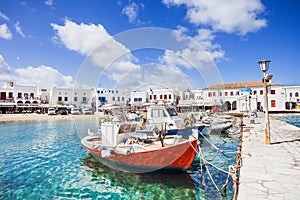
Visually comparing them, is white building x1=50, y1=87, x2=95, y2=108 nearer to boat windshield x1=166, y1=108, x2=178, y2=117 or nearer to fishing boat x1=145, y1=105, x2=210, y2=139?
boat windshield x1=166, y1=108, x2=178, y2=117

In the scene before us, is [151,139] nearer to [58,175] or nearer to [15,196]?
[58,175]

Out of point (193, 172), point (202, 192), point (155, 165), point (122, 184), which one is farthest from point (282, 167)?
point (122, 184)

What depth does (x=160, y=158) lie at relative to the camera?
5.98 meters

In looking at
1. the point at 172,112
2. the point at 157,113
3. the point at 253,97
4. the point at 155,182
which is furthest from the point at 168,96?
the point at 253,97

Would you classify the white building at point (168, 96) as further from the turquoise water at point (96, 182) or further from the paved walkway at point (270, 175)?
the paved walkway at point (270, 175)

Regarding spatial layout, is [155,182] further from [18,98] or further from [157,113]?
[18,98]

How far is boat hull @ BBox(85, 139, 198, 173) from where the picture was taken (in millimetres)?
5883

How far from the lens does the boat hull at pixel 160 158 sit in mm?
5883

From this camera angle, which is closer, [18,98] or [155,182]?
[155,182]

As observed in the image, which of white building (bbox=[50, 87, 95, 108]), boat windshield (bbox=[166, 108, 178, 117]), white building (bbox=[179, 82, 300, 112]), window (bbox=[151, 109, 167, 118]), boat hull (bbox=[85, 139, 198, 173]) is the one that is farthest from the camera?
white building (bbox=[50, 87, 95, 108])

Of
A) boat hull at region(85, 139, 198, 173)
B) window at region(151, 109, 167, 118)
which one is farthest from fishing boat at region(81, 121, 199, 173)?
window at region(151, 109, 167, 118)

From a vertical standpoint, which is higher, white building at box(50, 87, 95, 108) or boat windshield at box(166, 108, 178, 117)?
white building at box(50, 87, 95, 108)

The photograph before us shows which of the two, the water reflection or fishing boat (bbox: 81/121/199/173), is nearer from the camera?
the water reflection

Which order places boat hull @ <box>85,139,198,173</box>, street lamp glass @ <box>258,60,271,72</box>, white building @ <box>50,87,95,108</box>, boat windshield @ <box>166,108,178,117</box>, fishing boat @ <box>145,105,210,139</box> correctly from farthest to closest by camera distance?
1. white building @ <box>50,87,95,108</box>
2. boat windshield @ <box>166,108,178,117</box>
3. fishing boat @ <box>145,105,210,139</box>
4. street lamp glass @ <box>258,60,271,72</box>
5. boat hull @ <box>85,139,198,173</box>
